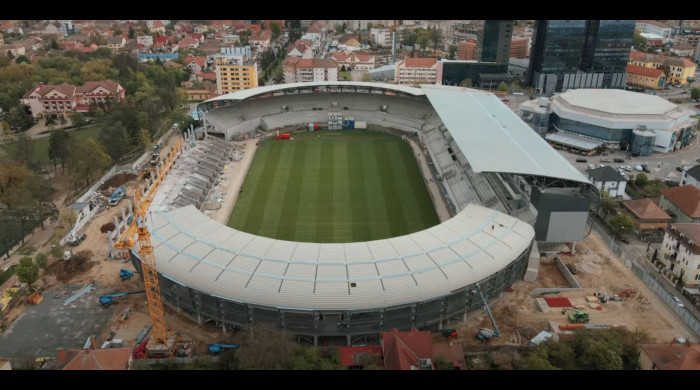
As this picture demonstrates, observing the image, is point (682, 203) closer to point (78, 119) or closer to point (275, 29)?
point (78, 119)

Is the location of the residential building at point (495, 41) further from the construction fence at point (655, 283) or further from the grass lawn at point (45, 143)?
the grass lawn at point (45, 143)

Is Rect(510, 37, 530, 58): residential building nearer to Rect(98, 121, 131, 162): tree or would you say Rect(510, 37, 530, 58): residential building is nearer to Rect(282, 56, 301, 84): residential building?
Rect(282, 56, 301, 84): residential building

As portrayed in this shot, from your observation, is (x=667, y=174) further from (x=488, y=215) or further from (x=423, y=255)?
(x=423, y=255)

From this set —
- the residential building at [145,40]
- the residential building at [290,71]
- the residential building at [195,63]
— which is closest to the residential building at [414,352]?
the residential building at [290,71]

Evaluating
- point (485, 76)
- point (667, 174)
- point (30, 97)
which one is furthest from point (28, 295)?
point (485, 76)

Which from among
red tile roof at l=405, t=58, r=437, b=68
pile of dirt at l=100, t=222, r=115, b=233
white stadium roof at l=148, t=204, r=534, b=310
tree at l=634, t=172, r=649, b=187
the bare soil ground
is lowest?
the bare soil ground

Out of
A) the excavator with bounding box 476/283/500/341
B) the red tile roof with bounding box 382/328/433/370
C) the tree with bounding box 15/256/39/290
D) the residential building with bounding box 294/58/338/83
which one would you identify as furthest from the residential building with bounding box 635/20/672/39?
the tree with bounding box 15/256/39/290

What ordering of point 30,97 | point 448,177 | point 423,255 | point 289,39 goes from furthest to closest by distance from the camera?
1. point 289,39
2. point 30,97
3. point 448,177
4. point 423,255

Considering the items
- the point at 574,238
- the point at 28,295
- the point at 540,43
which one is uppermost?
the point at 540,43
